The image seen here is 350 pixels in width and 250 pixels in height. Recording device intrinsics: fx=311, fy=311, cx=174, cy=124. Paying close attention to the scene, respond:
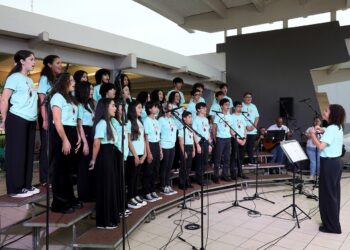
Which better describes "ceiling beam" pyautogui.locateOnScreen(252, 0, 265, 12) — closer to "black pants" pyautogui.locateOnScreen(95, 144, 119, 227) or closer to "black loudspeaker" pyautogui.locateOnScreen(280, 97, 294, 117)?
"black loudspeaker" pyautogui.locateOnScreen(280, 97, 294, 117)

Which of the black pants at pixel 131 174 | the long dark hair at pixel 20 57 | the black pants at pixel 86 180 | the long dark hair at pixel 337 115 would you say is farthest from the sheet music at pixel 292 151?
the long dark hair at pixel 20 57

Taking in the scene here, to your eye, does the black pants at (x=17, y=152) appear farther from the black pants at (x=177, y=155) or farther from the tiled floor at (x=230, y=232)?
the black pants at (x=177, y=155)

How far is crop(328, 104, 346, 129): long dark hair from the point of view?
3775mm

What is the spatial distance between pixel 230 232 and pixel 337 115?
1.95 metres

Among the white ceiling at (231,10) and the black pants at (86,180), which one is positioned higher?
the white ceiling at (231,10)

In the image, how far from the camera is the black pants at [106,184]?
319 cm

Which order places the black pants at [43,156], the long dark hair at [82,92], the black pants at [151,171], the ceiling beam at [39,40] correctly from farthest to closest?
the ceiling beam at [39,40] → the black pants at [151,171] → the long dark hair at [82,92] → the black pants at [43,156]

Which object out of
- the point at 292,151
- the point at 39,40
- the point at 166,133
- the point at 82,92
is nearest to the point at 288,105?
the point at 292,151

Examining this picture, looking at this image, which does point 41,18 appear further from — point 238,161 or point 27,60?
point 238,161

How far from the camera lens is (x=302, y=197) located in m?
5.78

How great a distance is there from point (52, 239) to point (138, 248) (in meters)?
1.09

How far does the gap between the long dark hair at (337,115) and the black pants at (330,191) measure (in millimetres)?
439

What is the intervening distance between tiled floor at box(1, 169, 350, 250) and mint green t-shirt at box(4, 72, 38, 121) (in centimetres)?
150

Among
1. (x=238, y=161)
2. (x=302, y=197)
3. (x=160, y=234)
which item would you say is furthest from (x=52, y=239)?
(x=302, y=197)
